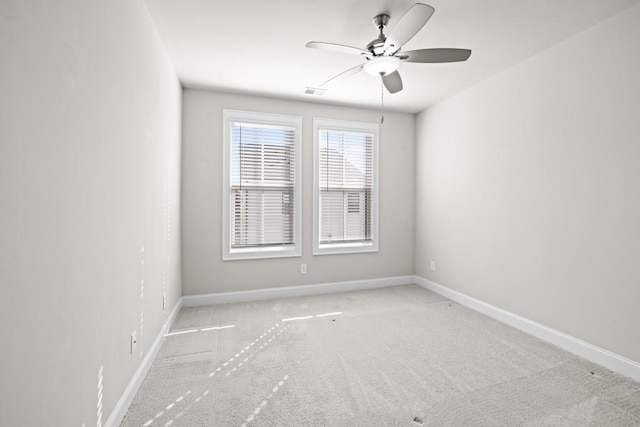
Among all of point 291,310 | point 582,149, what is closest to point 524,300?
point 582,149

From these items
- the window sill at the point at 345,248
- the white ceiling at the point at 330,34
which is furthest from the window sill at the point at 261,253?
the white ceiling at the point at 330,34

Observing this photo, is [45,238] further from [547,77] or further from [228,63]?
[547,77]

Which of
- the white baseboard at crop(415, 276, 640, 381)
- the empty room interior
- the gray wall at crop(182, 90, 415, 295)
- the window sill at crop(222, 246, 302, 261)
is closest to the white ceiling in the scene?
the empty room interior

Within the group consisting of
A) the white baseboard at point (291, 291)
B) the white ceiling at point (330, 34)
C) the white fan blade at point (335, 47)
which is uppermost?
the white ceiling at point (330, 34)

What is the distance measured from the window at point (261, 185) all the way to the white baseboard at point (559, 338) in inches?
85.5

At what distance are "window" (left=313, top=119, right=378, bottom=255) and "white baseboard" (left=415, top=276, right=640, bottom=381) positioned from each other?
1.41 meters

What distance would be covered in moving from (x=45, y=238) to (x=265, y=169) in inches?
115

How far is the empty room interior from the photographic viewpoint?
1.16 meters

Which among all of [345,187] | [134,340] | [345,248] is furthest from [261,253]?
[134,340]

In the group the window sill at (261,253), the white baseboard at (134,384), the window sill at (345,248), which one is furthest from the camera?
the window sill at (345,248)

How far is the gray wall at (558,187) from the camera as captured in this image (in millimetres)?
2146

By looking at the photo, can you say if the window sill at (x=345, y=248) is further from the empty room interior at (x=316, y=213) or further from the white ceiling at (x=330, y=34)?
the white ceiling at (x=330, y=34)

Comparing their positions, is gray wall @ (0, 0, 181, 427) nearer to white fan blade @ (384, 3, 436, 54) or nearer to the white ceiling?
the white ceiling

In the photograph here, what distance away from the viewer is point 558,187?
2.58 m
